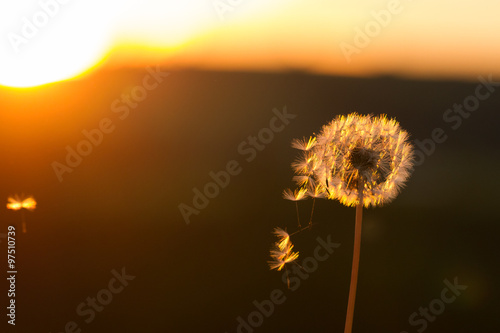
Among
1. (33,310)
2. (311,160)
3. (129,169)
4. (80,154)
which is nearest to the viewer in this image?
(311,160)

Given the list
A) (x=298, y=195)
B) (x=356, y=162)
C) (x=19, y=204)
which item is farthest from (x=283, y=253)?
(x=19, y=204)

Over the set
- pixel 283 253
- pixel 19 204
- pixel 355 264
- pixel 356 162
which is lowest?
pixel 355 264

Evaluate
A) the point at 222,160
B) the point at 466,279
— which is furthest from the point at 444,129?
the point at 222,160

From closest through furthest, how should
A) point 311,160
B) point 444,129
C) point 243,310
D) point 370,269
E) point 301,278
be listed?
point 311,160
point 243,310
point 301,278
point 370,269
point 444,129

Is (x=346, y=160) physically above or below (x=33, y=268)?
below

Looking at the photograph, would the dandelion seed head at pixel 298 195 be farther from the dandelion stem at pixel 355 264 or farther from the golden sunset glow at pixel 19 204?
the golden sunset glow at pixel 19 204

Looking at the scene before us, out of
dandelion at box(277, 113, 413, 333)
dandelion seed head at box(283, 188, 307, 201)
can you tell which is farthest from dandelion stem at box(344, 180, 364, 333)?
dandelion seed head at box(283, 188, 307, 201)

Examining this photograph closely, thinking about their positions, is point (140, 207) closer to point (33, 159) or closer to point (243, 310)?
point (33, 159)

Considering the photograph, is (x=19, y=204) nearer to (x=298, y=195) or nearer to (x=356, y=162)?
(x=298, y=195)

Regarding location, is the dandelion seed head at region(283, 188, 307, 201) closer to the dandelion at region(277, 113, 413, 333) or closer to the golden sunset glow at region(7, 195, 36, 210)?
the dandelion at region(277, 113, 413, 333)
